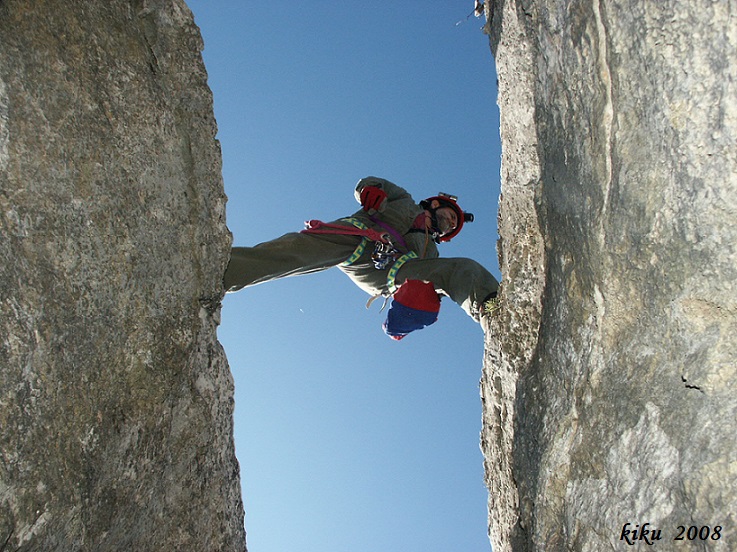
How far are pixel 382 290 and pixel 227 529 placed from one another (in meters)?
2.74

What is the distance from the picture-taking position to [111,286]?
15.2 feet

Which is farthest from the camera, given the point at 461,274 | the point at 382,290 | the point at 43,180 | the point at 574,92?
the point at 382,290

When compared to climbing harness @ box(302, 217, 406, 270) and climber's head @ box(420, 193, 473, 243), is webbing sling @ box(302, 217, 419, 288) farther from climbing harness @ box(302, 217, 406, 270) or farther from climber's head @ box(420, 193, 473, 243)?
climber's head @ box(420, 193, 473, 243)

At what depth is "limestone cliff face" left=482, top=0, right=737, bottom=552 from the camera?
3.23 meters

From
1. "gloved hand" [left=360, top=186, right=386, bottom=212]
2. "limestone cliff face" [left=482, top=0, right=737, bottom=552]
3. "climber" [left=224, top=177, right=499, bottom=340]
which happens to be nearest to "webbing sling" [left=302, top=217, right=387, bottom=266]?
"climber" [left=224, top=177, right=499, bottom=340]

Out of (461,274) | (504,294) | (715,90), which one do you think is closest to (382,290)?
(461,274)

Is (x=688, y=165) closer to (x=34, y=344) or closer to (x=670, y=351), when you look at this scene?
(x=670, y=351)

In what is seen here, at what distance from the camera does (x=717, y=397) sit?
Result: 3271 mm

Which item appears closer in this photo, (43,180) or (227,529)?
(43,180)

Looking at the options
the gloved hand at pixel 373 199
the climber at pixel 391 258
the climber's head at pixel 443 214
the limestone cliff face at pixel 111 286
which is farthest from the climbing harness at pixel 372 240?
the limestone cliff face at pixel 111 286

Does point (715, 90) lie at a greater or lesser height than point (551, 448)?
greater

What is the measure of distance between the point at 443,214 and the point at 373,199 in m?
0.76

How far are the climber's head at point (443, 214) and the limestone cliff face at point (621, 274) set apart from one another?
8.05 ft

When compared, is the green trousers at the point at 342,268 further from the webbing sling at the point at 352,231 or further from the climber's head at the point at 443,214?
the climber's head at the point at 443,214
